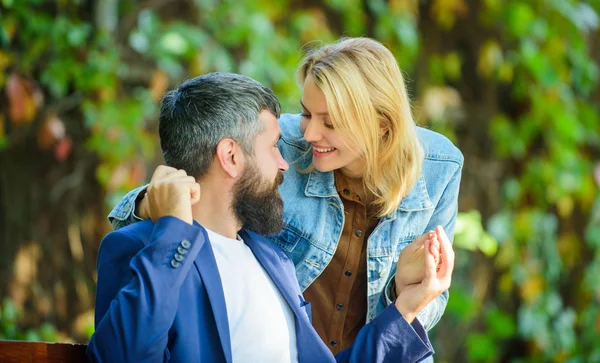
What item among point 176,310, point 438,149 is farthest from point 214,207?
point 438,149

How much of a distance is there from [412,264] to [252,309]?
0.43m

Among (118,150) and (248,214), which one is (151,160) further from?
(248,214)

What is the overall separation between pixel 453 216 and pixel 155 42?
178 cm

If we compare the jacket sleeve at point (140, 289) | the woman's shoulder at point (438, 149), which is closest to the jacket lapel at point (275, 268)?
the jacket sleeve at point (140, 289)

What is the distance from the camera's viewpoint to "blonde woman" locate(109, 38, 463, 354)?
7.26ft

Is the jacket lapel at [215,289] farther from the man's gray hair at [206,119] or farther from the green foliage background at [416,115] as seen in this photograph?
the green foliage background at [416,115]

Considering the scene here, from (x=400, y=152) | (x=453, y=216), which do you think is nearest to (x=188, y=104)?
(x=400, y=152)

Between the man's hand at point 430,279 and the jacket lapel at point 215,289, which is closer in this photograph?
the jacket lapel at point 215,289

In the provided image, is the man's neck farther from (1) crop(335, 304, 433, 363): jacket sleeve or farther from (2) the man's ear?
(1) crop(335, 304, 433, 363): jacket sleeve

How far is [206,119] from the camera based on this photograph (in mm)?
1975

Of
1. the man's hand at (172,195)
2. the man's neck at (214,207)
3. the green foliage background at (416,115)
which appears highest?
the man's hand at (172,195)

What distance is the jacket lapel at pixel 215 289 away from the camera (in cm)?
180

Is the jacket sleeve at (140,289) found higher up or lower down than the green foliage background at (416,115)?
higher up

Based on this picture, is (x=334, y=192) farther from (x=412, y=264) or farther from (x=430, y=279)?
(x=430, y=279)
